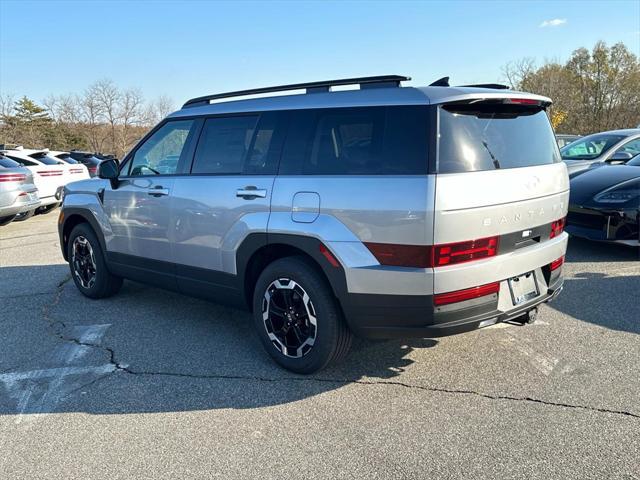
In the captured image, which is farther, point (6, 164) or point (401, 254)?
point (6, 164)

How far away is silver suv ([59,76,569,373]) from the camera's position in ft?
9.89

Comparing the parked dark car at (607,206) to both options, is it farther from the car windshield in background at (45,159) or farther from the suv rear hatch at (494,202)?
the car windshield in background at (45,159)

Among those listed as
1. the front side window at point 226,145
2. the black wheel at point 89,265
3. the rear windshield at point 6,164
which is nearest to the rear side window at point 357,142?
the front side window at point 226,145

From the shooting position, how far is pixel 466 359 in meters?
3.85

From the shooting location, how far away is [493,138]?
10.8 feet

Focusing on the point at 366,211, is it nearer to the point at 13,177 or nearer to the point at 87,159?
the point at 13,177

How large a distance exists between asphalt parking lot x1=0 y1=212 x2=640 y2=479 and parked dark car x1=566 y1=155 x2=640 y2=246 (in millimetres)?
1759

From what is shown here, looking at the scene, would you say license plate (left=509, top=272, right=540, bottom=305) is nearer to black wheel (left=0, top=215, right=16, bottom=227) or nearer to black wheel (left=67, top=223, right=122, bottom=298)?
black wheel (left=67, top=223, right=122, bottom=298)

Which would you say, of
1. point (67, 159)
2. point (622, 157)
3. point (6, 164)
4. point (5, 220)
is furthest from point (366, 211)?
point (67, 159)

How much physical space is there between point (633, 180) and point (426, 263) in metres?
5.21

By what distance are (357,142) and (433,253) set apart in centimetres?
89

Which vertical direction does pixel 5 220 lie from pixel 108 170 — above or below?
below

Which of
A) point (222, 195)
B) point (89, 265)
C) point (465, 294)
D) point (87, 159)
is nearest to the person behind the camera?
point (465, 294)

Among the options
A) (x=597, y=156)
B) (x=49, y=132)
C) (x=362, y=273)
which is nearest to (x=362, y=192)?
(x=362, y=273)
